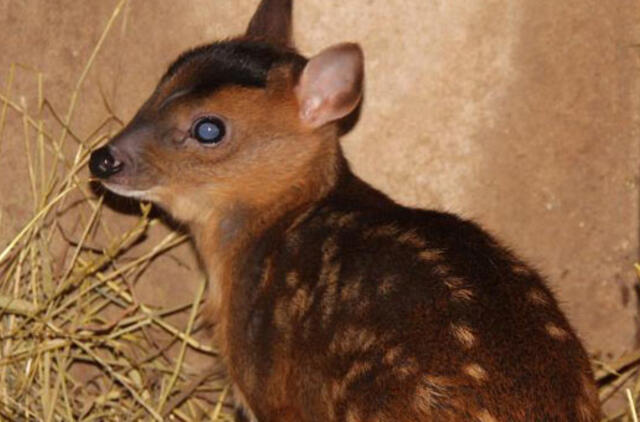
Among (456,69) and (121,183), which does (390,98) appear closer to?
(456,69)

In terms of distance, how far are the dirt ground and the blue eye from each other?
774mm

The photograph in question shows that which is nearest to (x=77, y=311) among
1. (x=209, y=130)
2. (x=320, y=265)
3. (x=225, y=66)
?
(x=209, y=130)

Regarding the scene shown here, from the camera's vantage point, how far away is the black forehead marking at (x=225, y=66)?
239 inches

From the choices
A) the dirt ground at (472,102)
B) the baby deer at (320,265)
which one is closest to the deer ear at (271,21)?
the baby deer at (320,265)

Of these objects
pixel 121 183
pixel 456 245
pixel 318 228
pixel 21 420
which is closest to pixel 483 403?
pixel 456 245

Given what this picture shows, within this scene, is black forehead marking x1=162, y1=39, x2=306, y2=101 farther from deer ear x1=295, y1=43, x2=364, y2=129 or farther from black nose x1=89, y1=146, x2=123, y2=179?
black nose x1=89, y1=146, x2=123, y2=179

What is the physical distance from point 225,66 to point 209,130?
28cm

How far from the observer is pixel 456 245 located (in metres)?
5.40

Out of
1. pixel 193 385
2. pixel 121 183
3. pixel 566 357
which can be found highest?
pixel 121 183

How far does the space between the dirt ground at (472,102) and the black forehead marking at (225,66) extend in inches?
23.9

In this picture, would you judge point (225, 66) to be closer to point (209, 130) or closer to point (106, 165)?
point (209, 130)

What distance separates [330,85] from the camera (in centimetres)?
615

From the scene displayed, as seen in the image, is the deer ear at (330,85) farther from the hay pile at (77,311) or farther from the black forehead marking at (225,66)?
the hay pile at (77,311)

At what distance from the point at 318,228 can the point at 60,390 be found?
165cm
